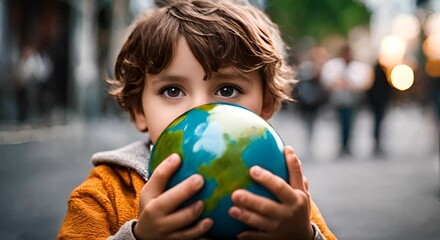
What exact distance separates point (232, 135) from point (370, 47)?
60.0 meters

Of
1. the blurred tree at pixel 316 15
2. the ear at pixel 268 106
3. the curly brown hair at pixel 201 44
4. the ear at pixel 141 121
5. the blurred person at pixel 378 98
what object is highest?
the blurred tree at pixel 316 15

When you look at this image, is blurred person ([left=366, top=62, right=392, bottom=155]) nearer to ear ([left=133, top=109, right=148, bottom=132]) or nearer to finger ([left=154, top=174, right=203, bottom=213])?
ear ([left=133, top=109, right=148, bottom=132])

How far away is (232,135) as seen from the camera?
Answer: 204 cm

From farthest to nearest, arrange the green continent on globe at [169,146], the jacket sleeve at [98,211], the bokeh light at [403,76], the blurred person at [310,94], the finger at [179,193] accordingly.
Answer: the bokeh light at [403,76]
the blurred person at [310,94]
the jacket sleeve at [98,211]
the green continent on globe at [169,146]
the finger at [179,193]

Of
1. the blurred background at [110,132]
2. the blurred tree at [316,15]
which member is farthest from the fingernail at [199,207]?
the blurred tree at [316,15]

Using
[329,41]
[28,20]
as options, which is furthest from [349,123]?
[329,41]

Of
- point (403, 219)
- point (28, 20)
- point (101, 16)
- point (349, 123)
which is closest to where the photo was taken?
point (403, 219)

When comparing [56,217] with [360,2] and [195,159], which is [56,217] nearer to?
[195,159]

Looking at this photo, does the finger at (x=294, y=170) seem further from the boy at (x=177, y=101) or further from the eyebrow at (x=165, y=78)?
the eyebrow at (x=165, y=78)

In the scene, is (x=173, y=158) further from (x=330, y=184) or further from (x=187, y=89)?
(x=330, y=184)

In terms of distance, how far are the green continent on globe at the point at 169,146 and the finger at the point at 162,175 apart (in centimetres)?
3

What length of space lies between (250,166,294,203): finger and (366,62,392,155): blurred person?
11.8 meters

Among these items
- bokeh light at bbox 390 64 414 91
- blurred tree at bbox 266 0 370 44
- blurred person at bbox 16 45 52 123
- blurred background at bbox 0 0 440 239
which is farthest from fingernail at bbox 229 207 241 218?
blurred tree at bbox 266 0 370 44

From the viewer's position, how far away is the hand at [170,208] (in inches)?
77.1
